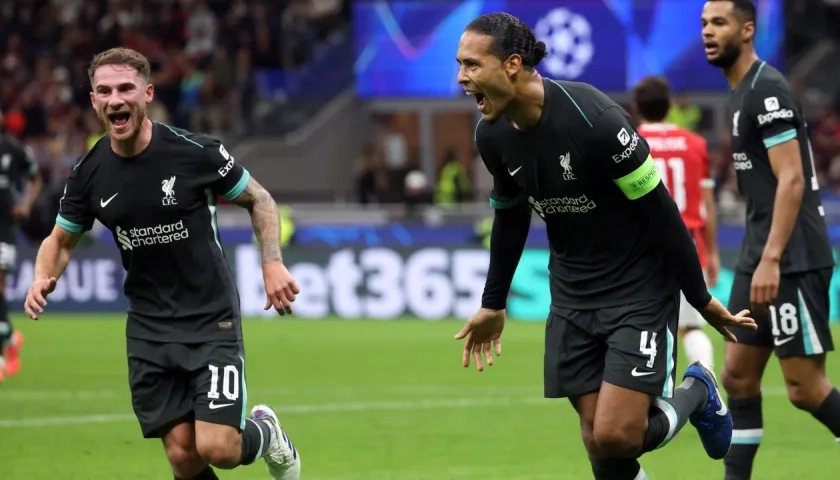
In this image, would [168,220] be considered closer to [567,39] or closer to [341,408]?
[341,408]

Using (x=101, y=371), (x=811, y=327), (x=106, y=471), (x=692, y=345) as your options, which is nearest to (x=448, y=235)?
(x=101, y=371)

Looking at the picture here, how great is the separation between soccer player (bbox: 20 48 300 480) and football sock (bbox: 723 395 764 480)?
94.3 inches

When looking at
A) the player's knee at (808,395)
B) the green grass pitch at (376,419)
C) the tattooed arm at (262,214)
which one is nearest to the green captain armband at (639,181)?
the tattooed arm at (262,214)

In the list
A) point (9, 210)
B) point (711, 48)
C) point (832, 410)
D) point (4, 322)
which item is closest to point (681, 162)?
point (711, 48)

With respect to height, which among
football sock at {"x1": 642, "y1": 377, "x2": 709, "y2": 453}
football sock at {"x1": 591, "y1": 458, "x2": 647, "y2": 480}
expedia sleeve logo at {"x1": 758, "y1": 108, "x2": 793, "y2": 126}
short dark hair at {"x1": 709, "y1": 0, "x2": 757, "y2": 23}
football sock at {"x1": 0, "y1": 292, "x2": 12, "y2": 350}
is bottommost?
football sock at {"x1": 0, "y1": 292, "x2": 12, "y2": 350}

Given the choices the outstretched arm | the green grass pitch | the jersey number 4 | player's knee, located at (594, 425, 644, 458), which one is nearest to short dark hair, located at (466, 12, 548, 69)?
player's knee, located at (594, 425, 644, 458)

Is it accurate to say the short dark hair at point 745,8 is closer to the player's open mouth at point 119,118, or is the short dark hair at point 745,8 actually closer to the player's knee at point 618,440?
the player's knee at point 618,440

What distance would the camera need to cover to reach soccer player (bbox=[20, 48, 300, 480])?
662cm

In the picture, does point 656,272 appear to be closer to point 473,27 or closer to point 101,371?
point 473,27

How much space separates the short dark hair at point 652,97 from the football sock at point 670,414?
3.40 metres

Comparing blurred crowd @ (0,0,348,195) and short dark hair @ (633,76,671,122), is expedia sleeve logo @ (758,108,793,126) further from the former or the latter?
blurred crowd @ (0,0,348,195)

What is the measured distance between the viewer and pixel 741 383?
7.59 metres

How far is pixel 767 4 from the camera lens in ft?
78.2

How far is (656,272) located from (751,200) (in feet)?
4.96
